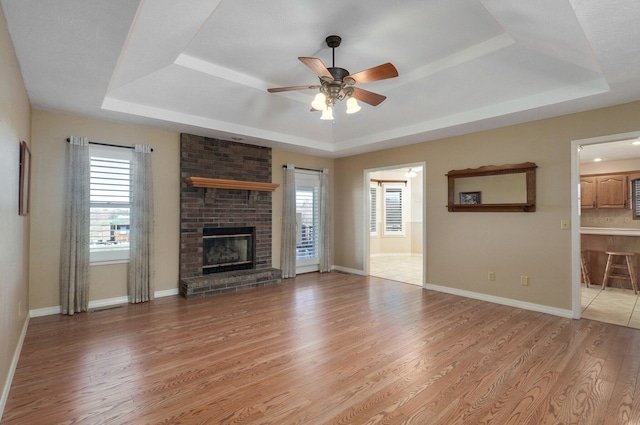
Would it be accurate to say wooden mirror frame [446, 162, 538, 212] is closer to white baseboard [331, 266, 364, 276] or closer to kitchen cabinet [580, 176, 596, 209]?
white baseboard [331, 266, 364, 276]

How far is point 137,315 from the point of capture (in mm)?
3979

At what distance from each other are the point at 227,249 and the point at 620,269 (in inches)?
270

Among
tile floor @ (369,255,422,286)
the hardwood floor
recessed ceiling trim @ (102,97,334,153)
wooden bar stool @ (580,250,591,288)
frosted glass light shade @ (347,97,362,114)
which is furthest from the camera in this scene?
tile floor @ (369,255,422,286)

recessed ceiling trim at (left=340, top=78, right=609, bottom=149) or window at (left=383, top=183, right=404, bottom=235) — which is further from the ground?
recessed ceiling trim at (left=340, top=78, right=609, bottom=149)

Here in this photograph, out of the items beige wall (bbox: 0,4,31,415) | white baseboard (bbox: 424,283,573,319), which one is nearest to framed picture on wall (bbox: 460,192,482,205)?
white baseboard (bbox: 424,283,573,319)

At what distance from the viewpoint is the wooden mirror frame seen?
14.2ft

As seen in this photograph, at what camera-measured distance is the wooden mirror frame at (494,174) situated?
432 centimetres

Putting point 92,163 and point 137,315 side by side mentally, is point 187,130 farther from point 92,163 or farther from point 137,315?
point 137,315

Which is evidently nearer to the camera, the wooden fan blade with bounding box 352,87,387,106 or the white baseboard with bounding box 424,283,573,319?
the wooden fan blade with bounding box 352,87,387,106

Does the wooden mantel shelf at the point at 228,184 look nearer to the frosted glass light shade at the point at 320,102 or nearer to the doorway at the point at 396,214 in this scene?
the frosted glass light shade at the point at 320,102

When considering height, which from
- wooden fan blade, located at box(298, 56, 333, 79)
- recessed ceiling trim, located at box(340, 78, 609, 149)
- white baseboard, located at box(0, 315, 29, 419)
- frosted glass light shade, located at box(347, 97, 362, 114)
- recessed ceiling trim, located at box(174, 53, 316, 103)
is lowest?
white baseboard, located at box(0, 315, 29, 419)

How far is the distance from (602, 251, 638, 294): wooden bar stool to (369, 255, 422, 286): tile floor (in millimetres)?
3071

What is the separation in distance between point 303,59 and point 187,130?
2.94m

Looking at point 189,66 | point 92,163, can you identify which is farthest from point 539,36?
point 92,163
